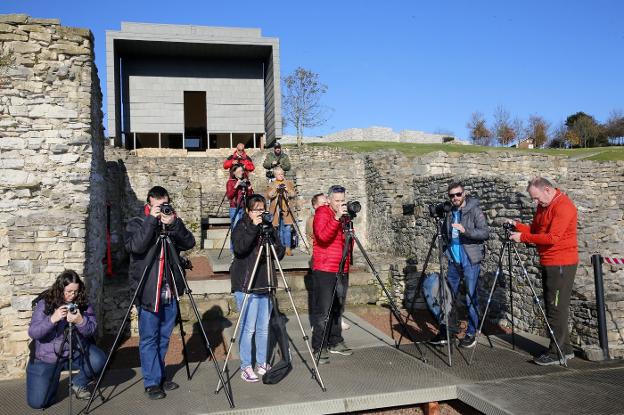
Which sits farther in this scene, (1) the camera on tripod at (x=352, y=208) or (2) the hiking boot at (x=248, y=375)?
(1) the camera on tripod at (x=352, y=208)

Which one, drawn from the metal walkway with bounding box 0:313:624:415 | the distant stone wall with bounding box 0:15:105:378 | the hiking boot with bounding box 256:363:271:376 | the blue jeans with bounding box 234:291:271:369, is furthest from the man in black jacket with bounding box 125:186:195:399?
the distant stone wall with bounding box 0:15:105:378

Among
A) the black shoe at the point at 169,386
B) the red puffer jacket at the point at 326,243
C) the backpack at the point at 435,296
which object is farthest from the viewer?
the backpack at the point at 435,296

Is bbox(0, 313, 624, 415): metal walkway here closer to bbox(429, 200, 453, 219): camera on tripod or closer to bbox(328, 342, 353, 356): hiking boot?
bbox(328, 342, 353, 356): hiking boot

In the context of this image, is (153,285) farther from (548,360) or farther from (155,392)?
(548,360)

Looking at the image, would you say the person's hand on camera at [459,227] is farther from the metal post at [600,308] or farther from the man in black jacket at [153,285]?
the man in black jacket at [153,285]

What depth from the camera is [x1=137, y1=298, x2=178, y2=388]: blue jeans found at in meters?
4.77

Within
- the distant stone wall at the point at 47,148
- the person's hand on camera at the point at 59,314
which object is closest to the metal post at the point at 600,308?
the person's hand on camera at the point at 59,314

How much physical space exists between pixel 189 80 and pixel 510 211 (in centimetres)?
1765

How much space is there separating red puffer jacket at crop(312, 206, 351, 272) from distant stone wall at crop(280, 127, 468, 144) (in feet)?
152

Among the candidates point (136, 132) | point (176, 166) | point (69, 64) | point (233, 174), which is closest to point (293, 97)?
point (136, 132)

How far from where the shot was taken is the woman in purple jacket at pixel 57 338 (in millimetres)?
4555

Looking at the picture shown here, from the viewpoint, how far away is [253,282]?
203 inches

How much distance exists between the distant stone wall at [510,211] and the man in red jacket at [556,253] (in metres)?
0.52

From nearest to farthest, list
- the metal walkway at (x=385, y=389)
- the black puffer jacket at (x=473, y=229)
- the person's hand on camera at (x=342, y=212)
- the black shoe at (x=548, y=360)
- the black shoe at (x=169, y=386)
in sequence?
the metal walkway at (x=385, y=389) < the black shoe at (x=169, y=386) < the black shoe at (x=548, y=360) < the person's hand on camera at (x=342, y=212) < the black puffer jacket at (x=473, y=229)
